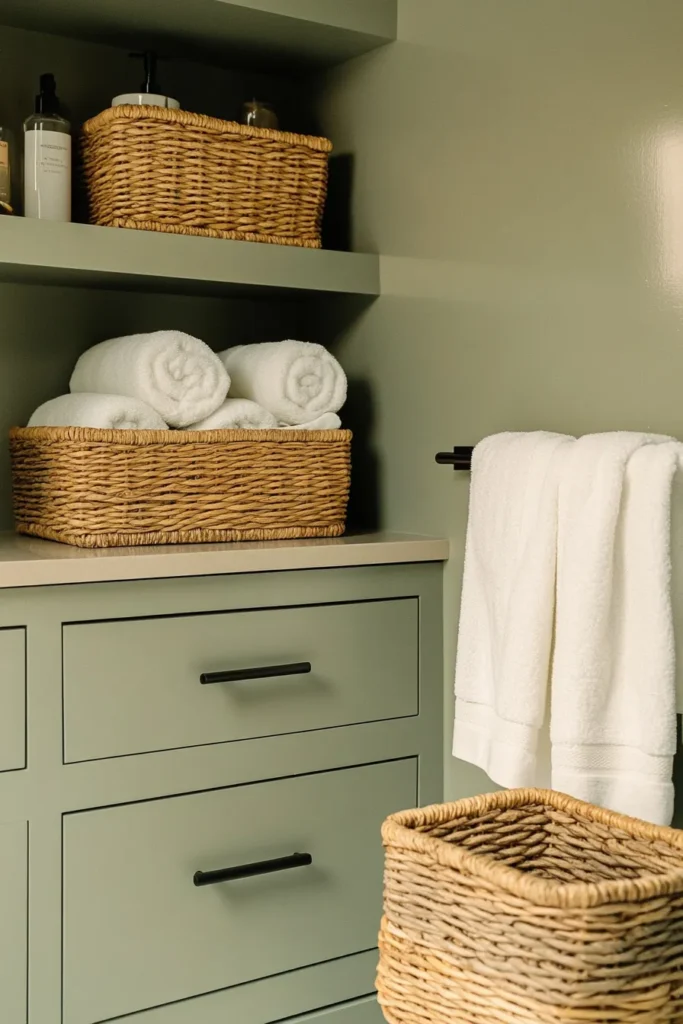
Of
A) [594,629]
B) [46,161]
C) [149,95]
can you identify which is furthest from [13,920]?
[149,95]

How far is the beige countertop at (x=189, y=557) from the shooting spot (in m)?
1.34

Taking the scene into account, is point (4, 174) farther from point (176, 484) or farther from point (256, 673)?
point (256, 673)

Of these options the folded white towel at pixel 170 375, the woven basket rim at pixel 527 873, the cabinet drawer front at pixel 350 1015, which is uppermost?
the folded white towel at pixel 170 375

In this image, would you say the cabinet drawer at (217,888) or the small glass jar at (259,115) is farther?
the small glass jar at (259,115)

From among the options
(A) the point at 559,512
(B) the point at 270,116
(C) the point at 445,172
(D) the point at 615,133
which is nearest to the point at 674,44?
(D) the point at 615,133

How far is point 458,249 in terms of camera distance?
1659 millimetres

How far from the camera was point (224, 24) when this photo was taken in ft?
5.65

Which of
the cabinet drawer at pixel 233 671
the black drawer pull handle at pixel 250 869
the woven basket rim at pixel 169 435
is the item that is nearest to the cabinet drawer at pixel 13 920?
the cabinet drawer at pixel 233 671

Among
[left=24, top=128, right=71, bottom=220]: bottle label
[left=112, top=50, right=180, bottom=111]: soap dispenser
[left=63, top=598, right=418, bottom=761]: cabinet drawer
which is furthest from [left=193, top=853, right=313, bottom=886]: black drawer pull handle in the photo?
[left=112, top=50, right=180, bottom=111]: soap dispenser

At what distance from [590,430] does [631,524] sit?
265 millimetres

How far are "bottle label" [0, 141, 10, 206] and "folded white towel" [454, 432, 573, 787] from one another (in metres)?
0.75

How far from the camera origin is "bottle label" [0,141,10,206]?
1587 millimetres

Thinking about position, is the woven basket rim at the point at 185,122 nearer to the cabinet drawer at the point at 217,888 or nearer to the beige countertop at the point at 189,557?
the beige countertop at the point at 189,557

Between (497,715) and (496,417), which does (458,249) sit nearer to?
(496,417)
